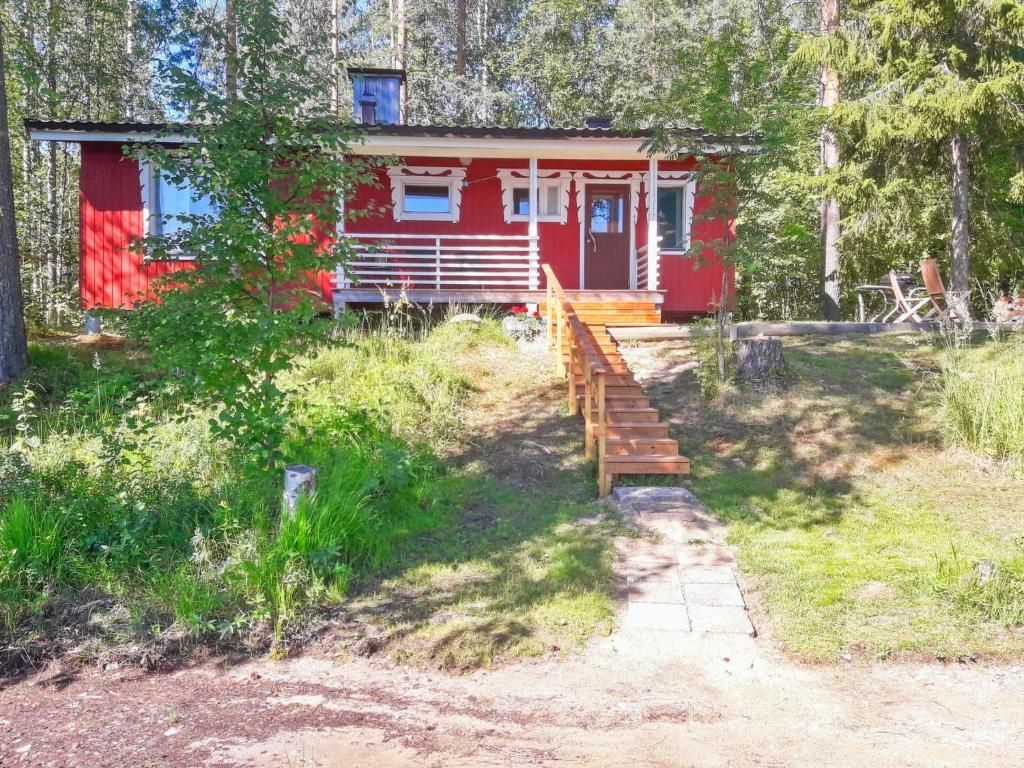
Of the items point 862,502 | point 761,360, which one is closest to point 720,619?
point 862,502

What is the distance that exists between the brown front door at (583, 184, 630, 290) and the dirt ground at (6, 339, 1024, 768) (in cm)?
1015

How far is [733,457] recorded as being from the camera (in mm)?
6586

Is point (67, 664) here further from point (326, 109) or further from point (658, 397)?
point (658, 397)

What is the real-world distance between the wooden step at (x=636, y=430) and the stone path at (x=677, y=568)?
0.57 m

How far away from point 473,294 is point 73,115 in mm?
15788

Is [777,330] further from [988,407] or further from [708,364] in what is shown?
[988,407]

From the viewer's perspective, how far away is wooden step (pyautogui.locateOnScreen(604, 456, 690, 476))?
6.04 metres

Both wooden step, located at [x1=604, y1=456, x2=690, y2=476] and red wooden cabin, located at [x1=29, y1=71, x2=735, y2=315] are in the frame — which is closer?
wooden step, located at [x1=604, y1=456, x2=690, y2=476]

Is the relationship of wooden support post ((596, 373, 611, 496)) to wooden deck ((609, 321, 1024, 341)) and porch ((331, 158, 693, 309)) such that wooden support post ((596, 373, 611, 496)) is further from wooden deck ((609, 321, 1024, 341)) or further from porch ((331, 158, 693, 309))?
porch ((331, 158, 693, 309))

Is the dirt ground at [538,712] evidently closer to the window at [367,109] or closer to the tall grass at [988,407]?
the tall grass at [988,407]

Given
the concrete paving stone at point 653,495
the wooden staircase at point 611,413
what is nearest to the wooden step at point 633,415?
the wooden staircase at point 611,413

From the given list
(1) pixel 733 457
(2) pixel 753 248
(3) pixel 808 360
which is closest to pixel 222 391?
(1) pixel 733 457

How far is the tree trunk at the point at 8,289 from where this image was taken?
26.6 feet

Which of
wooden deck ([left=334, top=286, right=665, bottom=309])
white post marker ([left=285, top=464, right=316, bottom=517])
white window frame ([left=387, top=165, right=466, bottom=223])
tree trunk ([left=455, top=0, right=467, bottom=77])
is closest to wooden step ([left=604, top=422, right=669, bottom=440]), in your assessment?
white post marker ([left=285, top=464, right=316, bottom=517])
